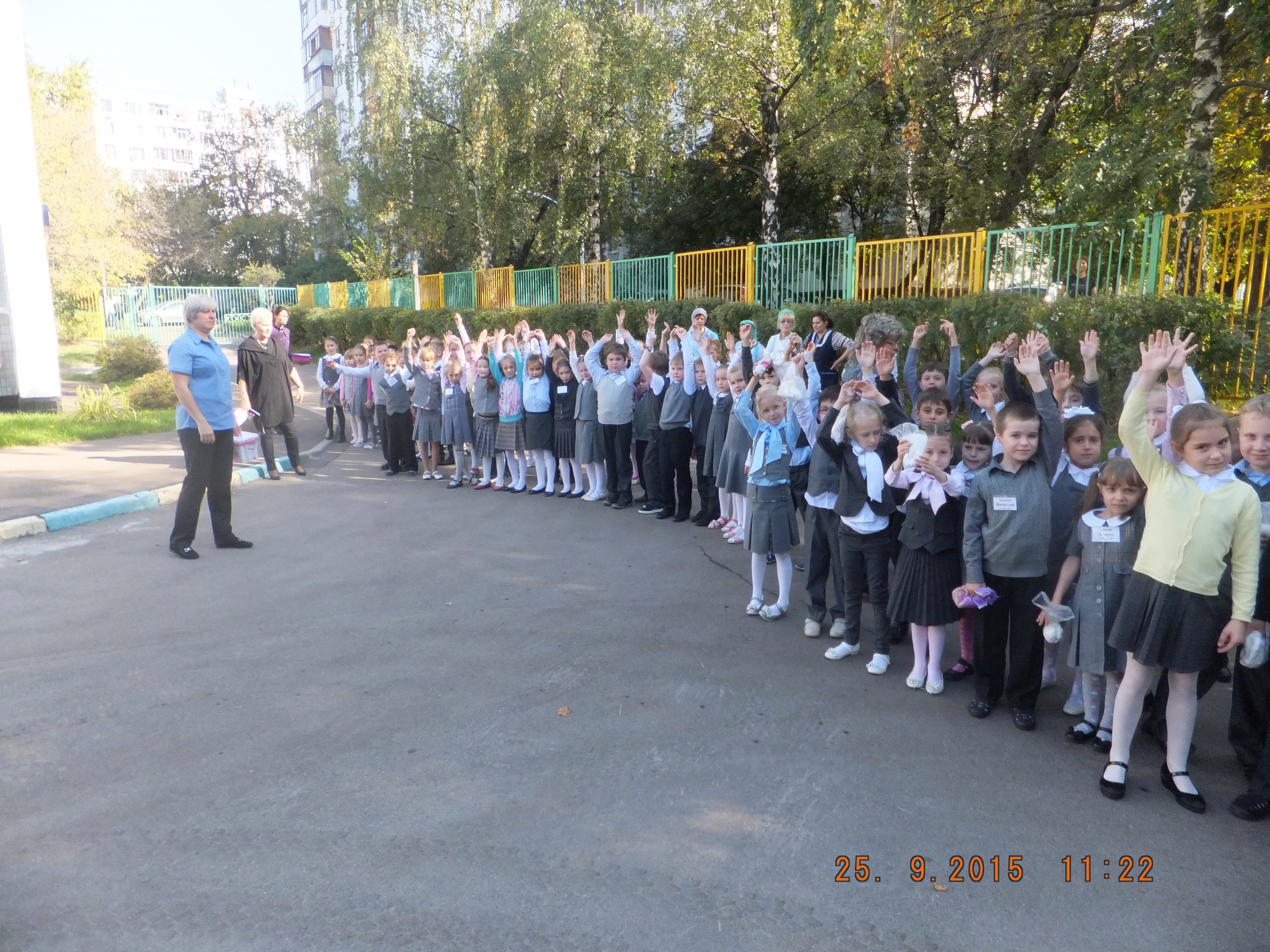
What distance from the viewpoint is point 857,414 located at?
524 cm

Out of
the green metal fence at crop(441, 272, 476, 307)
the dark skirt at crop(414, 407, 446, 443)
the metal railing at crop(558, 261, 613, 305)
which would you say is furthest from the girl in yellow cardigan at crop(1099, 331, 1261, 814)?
the green metal fence at crop(441, 272, 476, 307)

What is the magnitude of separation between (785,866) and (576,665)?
2.12 meters

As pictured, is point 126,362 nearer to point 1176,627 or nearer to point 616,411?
point 616,411

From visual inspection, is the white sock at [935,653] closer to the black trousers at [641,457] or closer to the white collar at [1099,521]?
the white collar at [1099,521]

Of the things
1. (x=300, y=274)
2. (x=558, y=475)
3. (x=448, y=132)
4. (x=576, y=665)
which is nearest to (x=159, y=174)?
(x=300, y=274)

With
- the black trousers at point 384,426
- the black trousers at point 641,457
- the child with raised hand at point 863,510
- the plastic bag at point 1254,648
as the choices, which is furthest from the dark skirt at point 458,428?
the plastic bag at point 1254,648

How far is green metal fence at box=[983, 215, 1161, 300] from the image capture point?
9016mm

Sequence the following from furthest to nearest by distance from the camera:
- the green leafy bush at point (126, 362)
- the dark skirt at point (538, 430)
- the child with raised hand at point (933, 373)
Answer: the green leafy bush at point (126, 362), the dark skirt at point (538, 430), the child with raised hand at point (933, 373)

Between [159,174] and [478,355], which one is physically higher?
[159,174]

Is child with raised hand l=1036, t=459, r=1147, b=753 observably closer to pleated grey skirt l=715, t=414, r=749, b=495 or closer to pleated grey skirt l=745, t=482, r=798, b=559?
pleated grey skirt l=745, t=482, r=798, b=559

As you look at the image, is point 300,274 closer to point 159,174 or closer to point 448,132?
point 448,132

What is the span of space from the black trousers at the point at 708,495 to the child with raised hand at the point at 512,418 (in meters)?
2.53

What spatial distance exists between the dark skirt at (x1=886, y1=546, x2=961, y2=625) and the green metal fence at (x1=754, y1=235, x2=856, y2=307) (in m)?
8.83

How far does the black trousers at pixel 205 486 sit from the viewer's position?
7.60 metres
